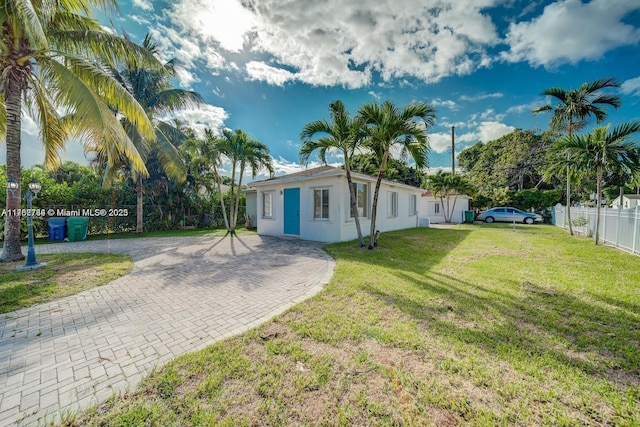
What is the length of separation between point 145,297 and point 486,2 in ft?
42.6

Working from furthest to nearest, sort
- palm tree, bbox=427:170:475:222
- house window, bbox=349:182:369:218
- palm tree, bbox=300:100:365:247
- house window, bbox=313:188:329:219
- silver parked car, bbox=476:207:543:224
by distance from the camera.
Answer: silver parked car, bbox=476:207:543:224 → palm tree, bbox=427:170:475:222 → house window, bbox=349:182:369:218 → house window, bbox=313:188:329:219 → palm tree, bbox=300:100:365:247

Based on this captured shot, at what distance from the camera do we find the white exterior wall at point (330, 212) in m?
9.98

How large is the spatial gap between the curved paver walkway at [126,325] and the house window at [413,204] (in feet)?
39.7

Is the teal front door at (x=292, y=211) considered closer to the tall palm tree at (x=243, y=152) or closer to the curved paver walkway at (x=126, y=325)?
the tall palm tree at (x=243, y=152)

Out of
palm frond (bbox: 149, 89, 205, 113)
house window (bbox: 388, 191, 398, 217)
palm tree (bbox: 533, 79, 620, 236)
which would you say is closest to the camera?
palm tree (bbox: 533, 79, 620, 236)

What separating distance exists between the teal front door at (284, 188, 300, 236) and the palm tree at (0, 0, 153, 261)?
5.85 meters

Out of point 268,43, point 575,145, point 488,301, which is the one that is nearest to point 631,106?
point 575,145

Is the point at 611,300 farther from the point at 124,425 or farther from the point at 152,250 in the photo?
the point at 152,250

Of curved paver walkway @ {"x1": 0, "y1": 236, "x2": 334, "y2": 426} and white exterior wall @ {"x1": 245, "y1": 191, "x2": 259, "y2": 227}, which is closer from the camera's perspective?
curved paver walkway @ {"x1": 0, "y1": 236, "x2": 334, "y2": 426}

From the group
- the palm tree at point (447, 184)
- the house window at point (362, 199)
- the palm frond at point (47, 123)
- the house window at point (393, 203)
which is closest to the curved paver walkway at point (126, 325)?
the house window at point (362, 199)

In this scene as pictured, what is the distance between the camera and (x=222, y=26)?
27.6 feet

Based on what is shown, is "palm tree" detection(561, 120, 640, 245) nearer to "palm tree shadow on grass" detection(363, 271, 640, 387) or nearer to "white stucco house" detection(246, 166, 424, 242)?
"white stucco house" detection(246, 166, 424, 242)

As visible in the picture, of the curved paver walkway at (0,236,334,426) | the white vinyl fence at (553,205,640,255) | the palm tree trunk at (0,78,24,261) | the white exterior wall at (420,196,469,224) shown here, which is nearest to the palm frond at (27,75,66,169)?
the palm tree trunk at (0,78,24,261)

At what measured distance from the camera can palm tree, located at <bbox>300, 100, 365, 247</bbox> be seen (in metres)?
7.91
